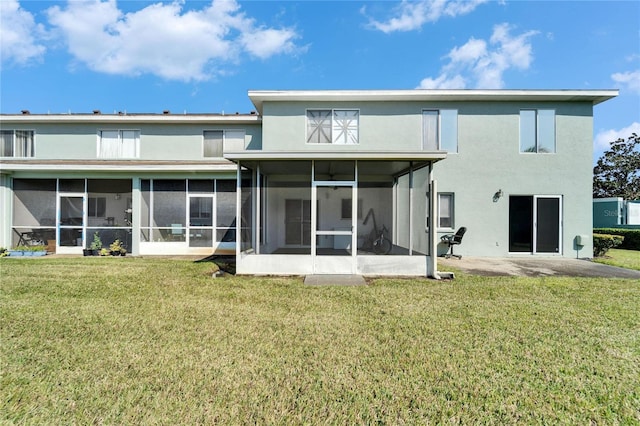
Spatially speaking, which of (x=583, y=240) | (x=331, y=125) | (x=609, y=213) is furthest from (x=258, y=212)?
(x=609, y=213)

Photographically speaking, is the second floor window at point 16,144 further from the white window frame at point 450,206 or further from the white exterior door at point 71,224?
the white window frame at point 450,206

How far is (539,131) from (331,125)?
25.1 feet

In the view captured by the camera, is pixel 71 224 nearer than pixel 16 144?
Yes

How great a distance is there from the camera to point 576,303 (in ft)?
17.8

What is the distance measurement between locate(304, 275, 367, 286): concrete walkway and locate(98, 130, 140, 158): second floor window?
979 cm

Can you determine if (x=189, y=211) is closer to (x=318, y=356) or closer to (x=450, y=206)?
(x=318, y=356)

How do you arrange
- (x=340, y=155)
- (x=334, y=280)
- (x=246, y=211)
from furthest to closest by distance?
(x=246, y=211)
(x=340, y=155)
(x=334, y=280)

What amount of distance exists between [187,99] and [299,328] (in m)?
13.8

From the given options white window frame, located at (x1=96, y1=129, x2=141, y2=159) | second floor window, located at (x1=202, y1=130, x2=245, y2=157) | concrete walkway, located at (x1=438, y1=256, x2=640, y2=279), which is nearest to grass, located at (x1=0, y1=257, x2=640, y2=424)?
Answer: concrete walkway, located at (x1=438, y1=256, x2=640, y2=279)

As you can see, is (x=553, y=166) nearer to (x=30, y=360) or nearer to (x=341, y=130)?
(x=341, y=130)

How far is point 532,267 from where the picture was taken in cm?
889

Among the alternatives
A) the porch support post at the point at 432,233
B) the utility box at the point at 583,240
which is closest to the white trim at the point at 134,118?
the porch support post at the point at 432,233

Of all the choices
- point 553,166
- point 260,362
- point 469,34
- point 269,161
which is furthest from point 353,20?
point 260,362

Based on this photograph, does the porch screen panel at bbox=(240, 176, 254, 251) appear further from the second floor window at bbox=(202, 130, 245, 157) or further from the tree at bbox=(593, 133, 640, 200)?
the tree at bbox=(593, 133, 640, 200)
